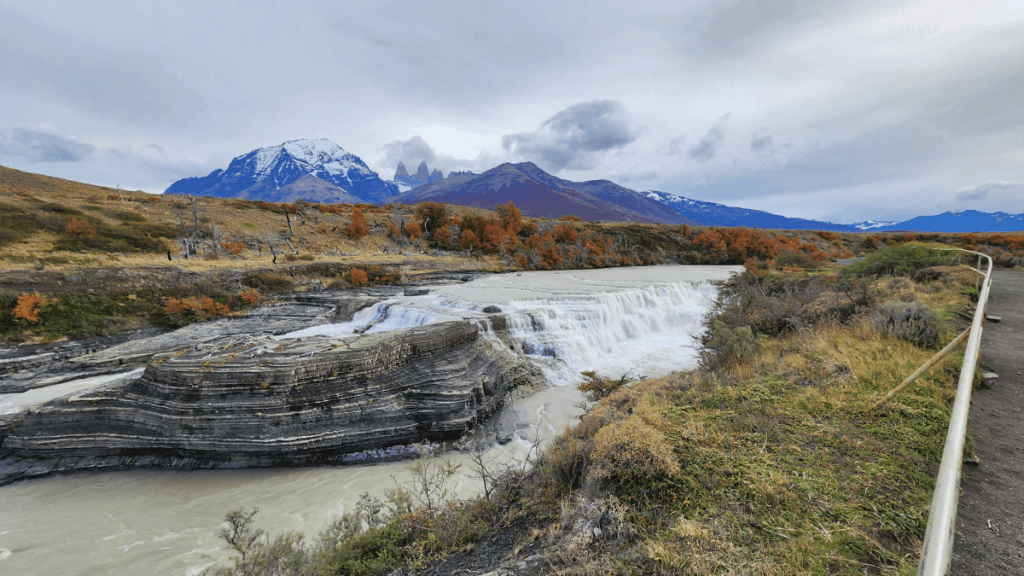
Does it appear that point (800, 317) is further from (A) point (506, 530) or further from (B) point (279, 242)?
(B) point (279, 242)

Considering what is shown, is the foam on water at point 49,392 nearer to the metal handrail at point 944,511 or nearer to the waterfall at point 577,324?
the waterfall at point 577,324

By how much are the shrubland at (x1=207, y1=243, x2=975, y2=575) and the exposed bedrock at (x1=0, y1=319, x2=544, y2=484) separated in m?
2.87

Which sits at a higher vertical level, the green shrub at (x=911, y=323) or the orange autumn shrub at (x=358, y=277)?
the green shrub at (x=911, y=323)

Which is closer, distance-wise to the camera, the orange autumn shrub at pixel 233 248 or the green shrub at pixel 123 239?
the green shrub at pixel 123 239

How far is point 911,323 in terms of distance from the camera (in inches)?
265

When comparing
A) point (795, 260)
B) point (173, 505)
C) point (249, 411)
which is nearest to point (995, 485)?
point (249, 411)

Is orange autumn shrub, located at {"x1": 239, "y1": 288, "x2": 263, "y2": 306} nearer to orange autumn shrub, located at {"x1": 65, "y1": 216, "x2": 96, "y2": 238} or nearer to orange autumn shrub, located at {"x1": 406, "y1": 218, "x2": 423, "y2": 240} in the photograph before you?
orange autumn shrub, located at {"x1": 65, "y1": 216, "x2": 96, "y2": 238}

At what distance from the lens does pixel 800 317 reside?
10.4 metres

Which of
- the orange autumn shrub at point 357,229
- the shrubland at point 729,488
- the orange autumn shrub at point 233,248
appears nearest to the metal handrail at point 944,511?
the shrubland at point 729,488

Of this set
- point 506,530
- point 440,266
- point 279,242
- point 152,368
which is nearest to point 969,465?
point 506,530

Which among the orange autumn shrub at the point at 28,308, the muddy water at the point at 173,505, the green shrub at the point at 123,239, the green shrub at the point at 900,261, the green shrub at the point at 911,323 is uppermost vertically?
the green shrub at the point at 123,239

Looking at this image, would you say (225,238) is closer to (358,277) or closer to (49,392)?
(358,277)

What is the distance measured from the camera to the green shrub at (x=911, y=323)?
→ 21.5 ft

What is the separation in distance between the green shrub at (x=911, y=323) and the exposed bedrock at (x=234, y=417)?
10081mm
